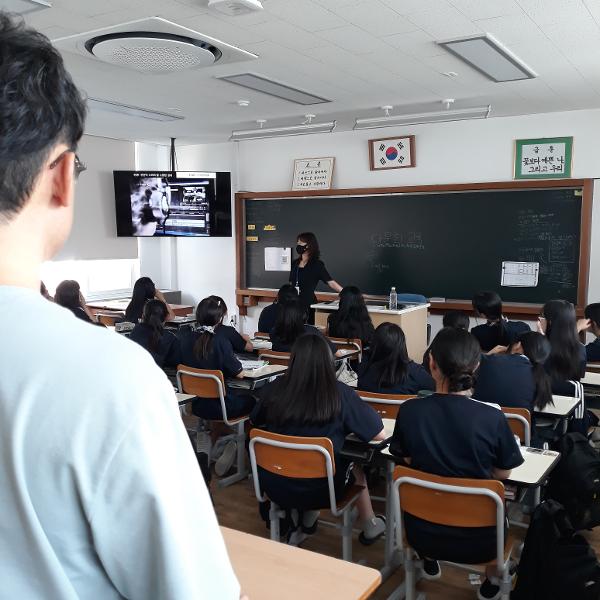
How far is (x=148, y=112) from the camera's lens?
21.8 ft

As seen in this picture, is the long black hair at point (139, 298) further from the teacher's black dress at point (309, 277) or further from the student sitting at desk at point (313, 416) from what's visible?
the student sitting at desk at point (313, 416)

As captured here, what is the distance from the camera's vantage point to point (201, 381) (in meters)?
4.13

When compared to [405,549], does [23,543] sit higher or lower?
higher

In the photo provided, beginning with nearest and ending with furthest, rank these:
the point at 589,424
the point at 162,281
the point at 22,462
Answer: the point at 22,462, the point at 589,424, the point at 162,281

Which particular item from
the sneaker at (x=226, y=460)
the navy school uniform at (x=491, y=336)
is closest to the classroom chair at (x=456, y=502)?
the sneaker at (x=226, y=460)

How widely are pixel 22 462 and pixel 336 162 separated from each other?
7648mm

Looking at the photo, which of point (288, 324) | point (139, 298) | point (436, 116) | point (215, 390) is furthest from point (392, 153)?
point (215, 390)

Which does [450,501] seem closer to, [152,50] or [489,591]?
[489,591]

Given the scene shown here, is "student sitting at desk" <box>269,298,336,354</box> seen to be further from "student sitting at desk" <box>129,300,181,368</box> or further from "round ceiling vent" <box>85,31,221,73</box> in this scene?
"round ceiling vent" <box>85,31,221,73</box>

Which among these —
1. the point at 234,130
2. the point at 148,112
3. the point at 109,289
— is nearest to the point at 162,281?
the point at 109,289

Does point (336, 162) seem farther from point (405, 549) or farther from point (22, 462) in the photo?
point (22, 462)

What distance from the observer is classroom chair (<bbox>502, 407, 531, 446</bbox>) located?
10.3 feet

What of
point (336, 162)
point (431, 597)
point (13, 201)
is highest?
point (336, 162)

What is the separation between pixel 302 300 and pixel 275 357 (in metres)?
2.41
